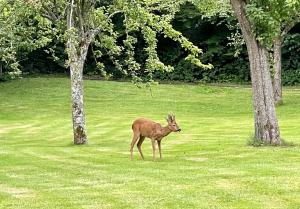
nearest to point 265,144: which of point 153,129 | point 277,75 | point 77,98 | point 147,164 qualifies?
point 153,129

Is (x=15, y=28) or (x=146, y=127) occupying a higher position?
(x=15, y=28)

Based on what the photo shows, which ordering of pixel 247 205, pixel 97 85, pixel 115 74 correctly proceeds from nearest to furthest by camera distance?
pixel 247 205 < pixel 97 85 < pixel 115 74

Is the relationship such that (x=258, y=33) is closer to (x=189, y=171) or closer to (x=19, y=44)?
(x=189, y=171)

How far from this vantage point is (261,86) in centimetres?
1878

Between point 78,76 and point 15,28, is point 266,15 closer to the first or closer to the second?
point 78,76

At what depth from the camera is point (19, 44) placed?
75.8 feet

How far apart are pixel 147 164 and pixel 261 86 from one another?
4.51 meters

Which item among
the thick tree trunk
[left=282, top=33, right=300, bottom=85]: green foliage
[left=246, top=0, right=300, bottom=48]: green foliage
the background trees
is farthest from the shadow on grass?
[left=282, top=33, right=300, bottom=85]: green foliage

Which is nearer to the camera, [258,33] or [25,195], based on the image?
[25,195]

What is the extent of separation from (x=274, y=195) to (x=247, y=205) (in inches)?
34.6

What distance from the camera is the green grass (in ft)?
37.3

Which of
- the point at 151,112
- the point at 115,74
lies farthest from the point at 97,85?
the point at 151,112

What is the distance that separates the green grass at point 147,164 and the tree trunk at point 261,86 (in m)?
0.70

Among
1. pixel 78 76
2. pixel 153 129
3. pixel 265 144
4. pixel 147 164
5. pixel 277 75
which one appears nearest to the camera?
pixel 147 164
